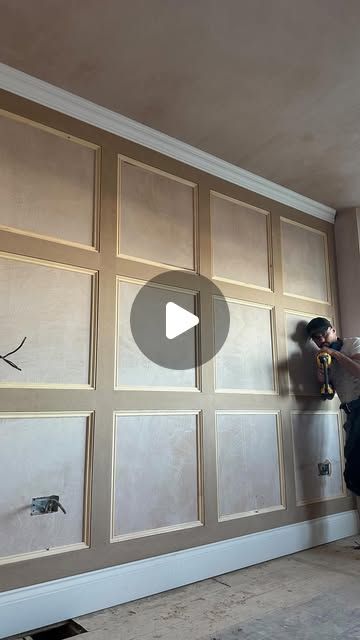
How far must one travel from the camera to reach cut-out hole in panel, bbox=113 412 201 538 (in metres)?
2.24

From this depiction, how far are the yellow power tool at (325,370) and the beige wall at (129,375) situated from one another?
0.54ft

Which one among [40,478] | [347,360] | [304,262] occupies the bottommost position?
[40,478]

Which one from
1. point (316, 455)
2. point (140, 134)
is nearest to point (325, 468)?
point (316, 455)

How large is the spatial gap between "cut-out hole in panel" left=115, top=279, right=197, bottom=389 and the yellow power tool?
1.01 m

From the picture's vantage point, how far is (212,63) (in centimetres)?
220

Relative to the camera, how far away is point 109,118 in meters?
2.52

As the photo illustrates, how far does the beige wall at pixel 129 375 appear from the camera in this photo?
2.06 m

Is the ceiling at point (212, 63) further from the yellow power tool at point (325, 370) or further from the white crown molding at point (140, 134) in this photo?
the yellow power tool at point (325, 370)

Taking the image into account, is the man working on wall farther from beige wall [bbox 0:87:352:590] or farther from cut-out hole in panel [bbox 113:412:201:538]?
cut-out hole in panel [bbox 113:412:201:538]

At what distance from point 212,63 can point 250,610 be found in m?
2.59

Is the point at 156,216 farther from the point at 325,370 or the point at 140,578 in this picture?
the point at 140,578

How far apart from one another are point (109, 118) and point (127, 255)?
784 millimetres
